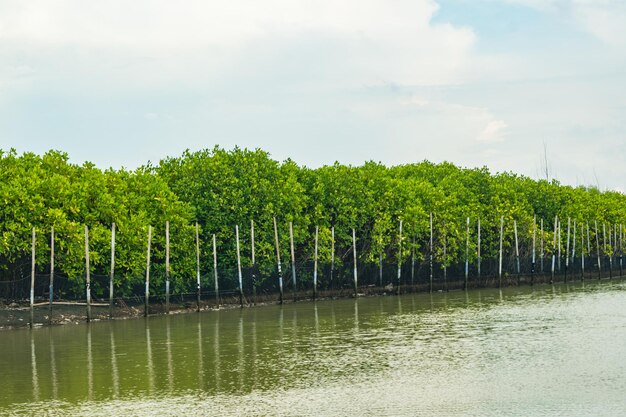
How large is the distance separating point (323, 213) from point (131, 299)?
16450 millimetres

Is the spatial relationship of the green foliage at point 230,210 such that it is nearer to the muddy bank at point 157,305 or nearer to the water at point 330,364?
the muddy bank at point 157,305

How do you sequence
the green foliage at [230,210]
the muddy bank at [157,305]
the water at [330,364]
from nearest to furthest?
the water at [330,364]
the muddy bank at [157,305]
the green foliage at [230,210]

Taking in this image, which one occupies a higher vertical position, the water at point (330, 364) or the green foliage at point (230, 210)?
the green foliage at point (230, 210)

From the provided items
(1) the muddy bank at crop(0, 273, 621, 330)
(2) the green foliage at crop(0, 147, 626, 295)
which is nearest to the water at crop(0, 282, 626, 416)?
(1) the muddy bank at crop(0, 273, 621, 330)

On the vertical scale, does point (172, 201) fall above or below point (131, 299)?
above

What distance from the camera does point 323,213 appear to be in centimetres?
5756

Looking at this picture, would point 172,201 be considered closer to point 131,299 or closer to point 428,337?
point 131,299

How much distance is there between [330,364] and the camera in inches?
1036

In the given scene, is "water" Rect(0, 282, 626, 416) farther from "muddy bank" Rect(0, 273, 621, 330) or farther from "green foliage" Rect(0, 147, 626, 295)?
"green foliage" Rect(0, 147, 626, 295)

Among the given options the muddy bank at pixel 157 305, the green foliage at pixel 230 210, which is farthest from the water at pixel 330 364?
the green foliage at pixel 230 210

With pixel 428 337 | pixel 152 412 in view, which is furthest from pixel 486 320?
pixel 152 412

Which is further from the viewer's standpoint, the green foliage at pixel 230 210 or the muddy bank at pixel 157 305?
the green foliage at pixel 230 210

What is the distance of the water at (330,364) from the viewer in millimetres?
20516

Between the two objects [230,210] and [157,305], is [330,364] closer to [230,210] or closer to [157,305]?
[157,305]
